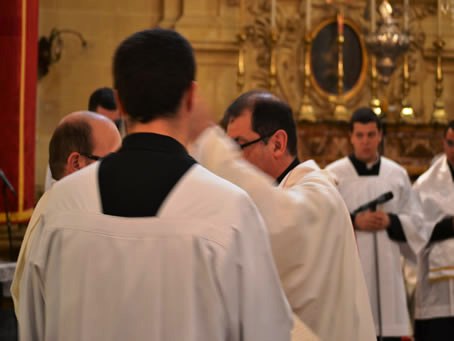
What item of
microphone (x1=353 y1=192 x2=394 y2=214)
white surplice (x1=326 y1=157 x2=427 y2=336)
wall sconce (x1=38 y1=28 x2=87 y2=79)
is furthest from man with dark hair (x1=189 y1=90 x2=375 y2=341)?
wall sconce (x1=38 y1=28 x2=87 y2=79)

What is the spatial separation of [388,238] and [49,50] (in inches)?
173

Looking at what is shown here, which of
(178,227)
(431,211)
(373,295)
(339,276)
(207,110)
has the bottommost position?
(373,295)

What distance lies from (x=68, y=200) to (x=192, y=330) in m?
0.47

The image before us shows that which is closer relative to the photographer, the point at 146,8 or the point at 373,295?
the point at 373,295

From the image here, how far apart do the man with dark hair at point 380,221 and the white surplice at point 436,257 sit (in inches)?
8.6

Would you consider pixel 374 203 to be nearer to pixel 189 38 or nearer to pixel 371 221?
pixel 371 221

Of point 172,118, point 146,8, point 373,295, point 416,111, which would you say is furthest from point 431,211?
point 172,118

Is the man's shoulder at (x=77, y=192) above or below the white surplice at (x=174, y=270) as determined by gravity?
above

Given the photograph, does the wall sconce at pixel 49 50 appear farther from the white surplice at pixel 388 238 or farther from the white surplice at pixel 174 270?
the white surplice at pixel 174 270

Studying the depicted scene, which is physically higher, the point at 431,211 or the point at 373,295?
the point at 431,211

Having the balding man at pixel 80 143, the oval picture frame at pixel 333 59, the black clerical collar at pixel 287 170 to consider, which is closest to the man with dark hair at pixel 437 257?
the oval picture frame at pixel 333 59

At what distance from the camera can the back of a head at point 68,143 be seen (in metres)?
3.29

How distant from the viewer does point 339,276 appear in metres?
3.34

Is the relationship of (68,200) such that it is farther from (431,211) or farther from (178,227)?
(431,211)
